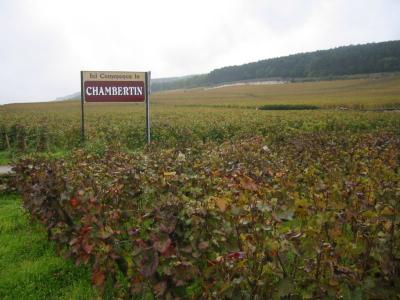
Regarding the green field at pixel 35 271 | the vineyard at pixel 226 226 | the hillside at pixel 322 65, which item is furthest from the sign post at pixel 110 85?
the hillside at pixel 322 65

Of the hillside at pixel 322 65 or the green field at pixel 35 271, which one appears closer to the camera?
the green field at pixel 35 271

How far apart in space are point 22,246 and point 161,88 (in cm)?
16679

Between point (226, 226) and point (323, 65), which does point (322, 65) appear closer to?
point (323, 65)

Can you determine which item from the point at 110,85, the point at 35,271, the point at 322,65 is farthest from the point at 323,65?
the point at 35,271

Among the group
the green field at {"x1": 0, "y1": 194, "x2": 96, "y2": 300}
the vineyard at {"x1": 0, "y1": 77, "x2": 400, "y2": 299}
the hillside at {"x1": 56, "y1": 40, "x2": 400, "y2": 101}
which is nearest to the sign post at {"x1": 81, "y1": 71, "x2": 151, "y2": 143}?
the vineyard at {"x1": 0, "y1": 77, "x2": 400, "y2": 299}

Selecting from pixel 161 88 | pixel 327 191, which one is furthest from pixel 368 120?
pixel 161 88

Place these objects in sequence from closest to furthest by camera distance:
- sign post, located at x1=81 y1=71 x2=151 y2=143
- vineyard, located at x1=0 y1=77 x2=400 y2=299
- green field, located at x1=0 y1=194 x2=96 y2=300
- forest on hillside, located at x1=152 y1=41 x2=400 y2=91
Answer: vineyard, located at x1=0 y1=77 x2=400 y2=299, green field, located at x1=0 y1=194 x2=96 y2=300, sign post, located at x1=81 y1=71 x2=151 y2=143, forest on hillside, located at x1=152 y1=41 x2=400 y2=91

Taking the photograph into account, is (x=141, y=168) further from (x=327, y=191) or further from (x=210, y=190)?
(x=327, y=191)

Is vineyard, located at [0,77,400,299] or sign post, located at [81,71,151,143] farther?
sign post, located at [81,71,151,143]

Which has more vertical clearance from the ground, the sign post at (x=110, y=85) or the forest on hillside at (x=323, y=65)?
the forest on hillside at (x=323, y=65)

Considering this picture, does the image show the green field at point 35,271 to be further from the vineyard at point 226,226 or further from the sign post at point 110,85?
the sign post at point 110,85

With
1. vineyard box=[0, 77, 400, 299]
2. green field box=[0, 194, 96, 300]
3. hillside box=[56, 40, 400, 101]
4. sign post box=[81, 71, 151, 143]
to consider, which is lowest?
green field box=[0, 194, 96, 300]

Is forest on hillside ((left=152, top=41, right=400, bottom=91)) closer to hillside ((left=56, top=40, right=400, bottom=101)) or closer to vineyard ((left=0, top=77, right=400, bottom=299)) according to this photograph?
hillside ((left=56, top=40, right=400, bottom=101))

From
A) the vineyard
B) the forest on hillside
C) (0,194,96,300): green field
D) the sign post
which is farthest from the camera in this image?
the forest on hillside
